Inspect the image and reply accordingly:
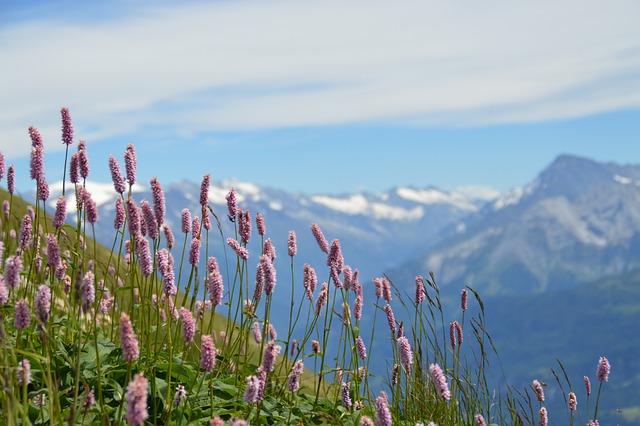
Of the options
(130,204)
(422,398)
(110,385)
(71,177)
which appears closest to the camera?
(130,204)

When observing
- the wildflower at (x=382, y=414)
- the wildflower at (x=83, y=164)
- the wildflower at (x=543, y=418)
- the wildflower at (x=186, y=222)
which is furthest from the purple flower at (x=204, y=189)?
the wildflower at (x=543, y=418)

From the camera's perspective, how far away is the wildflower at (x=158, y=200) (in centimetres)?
581

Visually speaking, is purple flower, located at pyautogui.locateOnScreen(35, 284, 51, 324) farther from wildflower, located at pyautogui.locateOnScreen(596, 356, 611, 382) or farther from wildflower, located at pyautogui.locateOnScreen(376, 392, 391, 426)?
wildflower, located at pyautogui.locateOnScreen(596, 356, 611, 382)

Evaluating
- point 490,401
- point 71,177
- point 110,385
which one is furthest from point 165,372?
point 490,401

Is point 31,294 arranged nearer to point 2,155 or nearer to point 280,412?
point 2,155

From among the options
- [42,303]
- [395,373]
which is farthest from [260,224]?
[42,303]

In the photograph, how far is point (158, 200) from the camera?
19.1 ft

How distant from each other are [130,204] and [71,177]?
968 mm

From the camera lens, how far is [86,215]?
5738mm

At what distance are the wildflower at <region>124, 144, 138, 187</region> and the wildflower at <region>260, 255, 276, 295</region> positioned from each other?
1.15 metres

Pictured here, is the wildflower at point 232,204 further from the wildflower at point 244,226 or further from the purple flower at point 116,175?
the purple flower at point 116,175

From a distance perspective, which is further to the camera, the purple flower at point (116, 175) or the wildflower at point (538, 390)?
the wildflower at point (538, 390)

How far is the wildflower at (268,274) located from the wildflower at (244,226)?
0.63m

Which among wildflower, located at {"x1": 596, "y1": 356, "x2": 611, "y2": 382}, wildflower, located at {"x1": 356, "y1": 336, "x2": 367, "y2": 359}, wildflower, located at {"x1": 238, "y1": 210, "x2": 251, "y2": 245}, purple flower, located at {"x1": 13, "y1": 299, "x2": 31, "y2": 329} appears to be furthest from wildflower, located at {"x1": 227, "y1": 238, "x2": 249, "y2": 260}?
wildflower, located at {"x1": 596, "y1": 356, "x2": 611, "y2": 382}
